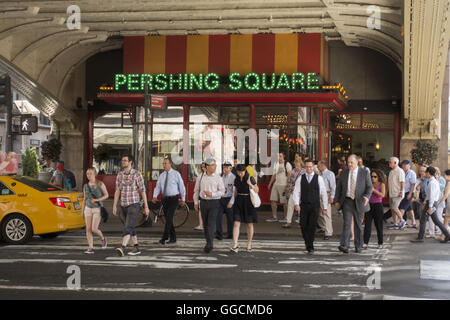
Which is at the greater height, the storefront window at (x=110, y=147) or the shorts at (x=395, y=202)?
the storefront window at (x=110, y=147)

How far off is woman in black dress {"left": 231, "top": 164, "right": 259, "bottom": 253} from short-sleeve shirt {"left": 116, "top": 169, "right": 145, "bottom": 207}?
73.3 inches

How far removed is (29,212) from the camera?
13891 millimetres

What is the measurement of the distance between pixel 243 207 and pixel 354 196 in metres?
2.14

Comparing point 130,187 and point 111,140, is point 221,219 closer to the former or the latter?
point 130,187

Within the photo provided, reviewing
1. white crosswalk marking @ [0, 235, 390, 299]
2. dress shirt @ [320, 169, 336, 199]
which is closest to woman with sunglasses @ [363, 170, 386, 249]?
white crosswalk marking @ [0, 235, 390, 299]

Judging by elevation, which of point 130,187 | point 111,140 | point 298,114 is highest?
point 298,114

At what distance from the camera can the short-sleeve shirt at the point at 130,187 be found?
41.3ft

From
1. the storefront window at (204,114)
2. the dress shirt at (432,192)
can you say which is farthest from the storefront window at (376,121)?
the dress shirt at (432,192)

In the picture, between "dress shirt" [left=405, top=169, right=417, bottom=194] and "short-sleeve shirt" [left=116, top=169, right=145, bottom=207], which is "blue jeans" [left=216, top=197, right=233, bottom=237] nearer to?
"short-sleeve shirt" [left=116, top=169, right=145, bottom=207]

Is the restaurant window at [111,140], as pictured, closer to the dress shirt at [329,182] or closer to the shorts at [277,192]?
the shorts at [277,192]

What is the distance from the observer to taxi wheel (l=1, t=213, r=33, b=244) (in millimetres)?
13930

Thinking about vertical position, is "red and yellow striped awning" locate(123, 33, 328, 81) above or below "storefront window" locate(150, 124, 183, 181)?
above

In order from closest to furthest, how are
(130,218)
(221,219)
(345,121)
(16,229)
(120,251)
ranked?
(120,251), (130,218), (16,229), (221,219), (345,121)

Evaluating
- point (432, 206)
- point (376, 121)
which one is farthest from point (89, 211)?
point (376, 121)
